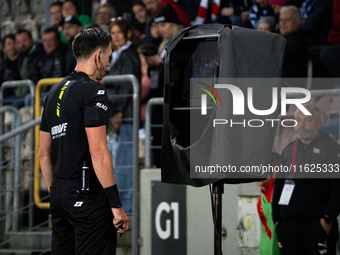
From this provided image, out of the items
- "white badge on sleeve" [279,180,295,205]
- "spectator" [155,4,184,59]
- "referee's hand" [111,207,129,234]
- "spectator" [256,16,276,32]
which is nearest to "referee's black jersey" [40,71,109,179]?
"referee's hand" [111,207,129,234]

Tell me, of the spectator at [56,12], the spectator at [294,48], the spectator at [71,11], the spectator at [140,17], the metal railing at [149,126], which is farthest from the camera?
the spectator at [56,12]

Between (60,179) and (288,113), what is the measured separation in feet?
9.88

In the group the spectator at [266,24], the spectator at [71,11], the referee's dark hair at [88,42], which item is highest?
the spectator at [71,11]

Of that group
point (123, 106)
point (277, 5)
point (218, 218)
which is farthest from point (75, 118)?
point (277, 5)

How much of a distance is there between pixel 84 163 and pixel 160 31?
3925mm

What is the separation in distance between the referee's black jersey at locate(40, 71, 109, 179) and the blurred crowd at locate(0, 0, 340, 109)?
3201mm

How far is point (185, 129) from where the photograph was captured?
3.32 meters

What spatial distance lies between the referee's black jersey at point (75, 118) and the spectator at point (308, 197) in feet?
8.21

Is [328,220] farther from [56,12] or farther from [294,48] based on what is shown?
[56,12]

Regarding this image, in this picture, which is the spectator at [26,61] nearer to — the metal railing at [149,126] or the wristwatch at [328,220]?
the metal railing at [149,126]

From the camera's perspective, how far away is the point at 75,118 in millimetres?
3033

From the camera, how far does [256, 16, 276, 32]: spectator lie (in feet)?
20.1

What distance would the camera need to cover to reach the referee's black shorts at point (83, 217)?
3.02 metres

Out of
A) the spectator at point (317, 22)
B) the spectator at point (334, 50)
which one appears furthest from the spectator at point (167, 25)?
the spectator at point (334, 50)
